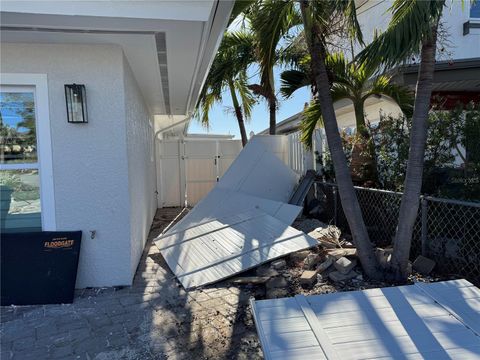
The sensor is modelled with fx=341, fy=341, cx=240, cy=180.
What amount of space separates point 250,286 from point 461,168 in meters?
2.94

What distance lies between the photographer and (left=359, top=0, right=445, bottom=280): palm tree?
2.75 meters

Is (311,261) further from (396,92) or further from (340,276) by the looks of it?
(396,92)

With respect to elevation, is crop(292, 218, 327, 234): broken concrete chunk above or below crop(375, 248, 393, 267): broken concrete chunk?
below

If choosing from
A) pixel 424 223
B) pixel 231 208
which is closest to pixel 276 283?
pixel 424 223

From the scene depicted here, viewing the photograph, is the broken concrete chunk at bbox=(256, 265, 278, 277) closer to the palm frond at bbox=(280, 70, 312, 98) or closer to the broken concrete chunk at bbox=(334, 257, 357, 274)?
the broken concrete chunk at bbox=(334, 257, 357, 274)

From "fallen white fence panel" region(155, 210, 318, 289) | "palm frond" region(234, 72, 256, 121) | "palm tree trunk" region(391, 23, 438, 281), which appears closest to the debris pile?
"fallen white fence panel" region(155, 210, 318, 289)

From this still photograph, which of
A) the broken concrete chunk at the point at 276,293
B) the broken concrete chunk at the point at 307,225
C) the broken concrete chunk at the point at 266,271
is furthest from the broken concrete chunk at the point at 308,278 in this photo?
the broken concrete chunk at the point at 307,225

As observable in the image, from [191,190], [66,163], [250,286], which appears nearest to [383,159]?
[250,286]

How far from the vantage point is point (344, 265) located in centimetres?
384

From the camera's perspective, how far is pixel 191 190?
10070 mm

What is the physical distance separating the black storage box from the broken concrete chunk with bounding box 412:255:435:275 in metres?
3.80

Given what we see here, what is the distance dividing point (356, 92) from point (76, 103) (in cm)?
439

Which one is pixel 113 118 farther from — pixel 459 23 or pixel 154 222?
pixel 459 23

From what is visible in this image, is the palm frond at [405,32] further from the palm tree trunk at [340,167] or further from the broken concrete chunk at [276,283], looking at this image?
the broken concrete chunk at [276,283]
